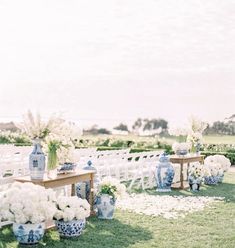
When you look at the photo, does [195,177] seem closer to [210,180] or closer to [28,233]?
[210,180]

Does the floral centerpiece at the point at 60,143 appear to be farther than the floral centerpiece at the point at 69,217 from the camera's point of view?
Yes

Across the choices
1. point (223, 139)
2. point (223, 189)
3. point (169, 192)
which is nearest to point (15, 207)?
point (169, 192)

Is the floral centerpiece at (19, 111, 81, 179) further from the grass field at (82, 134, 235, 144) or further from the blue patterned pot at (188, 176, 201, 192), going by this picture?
the grass field at (82, 134, 235, 144)

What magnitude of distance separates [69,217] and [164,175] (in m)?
5.61

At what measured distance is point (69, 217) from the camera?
745 centimetres

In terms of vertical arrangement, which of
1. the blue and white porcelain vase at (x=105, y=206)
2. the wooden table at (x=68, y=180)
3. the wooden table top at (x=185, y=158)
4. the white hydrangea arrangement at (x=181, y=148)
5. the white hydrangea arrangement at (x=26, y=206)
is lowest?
the blue and white porcelain vase at (x=105, y=206)

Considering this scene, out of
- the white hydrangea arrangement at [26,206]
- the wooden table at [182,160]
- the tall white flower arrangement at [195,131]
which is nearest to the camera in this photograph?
the white hydrangea arrangement at [26,206]

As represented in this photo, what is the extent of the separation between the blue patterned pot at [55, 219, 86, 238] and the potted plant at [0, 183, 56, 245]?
450 mm

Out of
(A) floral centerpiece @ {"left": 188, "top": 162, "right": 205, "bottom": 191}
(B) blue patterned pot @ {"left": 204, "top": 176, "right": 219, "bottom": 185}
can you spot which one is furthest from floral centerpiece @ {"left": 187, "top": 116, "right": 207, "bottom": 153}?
(A) floral centerpiece @ {"left": 188, "top": 162, "right": 205, "bottom": 191}

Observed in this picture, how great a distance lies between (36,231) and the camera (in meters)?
7.06

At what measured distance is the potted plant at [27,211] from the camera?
696 centimetres

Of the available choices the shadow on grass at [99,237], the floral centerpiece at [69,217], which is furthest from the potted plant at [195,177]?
the floral centerpiece at [69,217]

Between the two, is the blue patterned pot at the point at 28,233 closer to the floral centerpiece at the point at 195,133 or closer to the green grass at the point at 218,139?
the floral centerpiece at the point at 195,133

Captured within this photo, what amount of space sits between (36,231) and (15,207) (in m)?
0.41
